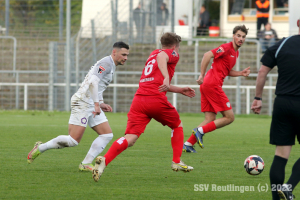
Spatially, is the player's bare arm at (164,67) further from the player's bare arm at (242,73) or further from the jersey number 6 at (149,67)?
the player's bare arm at (242,73)

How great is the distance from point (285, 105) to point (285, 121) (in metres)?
0.15

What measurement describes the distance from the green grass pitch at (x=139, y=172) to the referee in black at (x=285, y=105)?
61cm

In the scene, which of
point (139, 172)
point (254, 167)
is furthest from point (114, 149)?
point (254, 167)

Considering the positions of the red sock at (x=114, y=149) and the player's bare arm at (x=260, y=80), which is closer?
the player's bare arm at (x=260, y=80)

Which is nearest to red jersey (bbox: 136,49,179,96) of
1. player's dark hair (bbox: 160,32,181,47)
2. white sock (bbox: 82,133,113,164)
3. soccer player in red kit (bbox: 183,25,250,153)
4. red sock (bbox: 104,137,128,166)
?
player's dark hair (bbox: 160,32,181,47)

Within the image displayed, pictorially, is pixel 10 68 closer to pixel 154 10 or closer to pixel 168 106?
pixel 154 10

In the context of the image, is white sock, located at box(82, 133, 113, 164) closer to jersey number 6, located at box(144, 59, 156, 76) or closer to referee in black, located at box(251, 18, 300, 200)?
jersey number 6, located at box(144, 59, 156, 76)

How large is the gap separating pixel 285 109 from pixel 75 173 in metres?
2.97

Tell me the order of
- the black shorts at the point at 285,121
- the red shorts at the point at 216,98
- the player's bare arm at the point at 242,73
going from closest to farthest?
the black shorts at the point at 285,121 → the player's bare arm at the point at 242,73 → the red shorts at the point at 216,98

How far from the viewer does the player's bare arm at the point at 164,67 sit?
5.97 meters

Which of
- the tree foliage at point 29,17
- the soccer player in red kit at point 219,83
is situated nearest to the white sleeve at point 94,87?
the soccer player in red kit at point 219,83

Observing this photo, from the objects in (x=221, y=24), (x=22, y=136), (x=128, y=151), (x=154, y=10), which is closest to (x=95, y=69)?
(x=128, y=151)

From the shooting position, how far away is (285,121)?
15.1 feet

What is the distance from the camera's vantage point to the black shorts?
14.9ft
